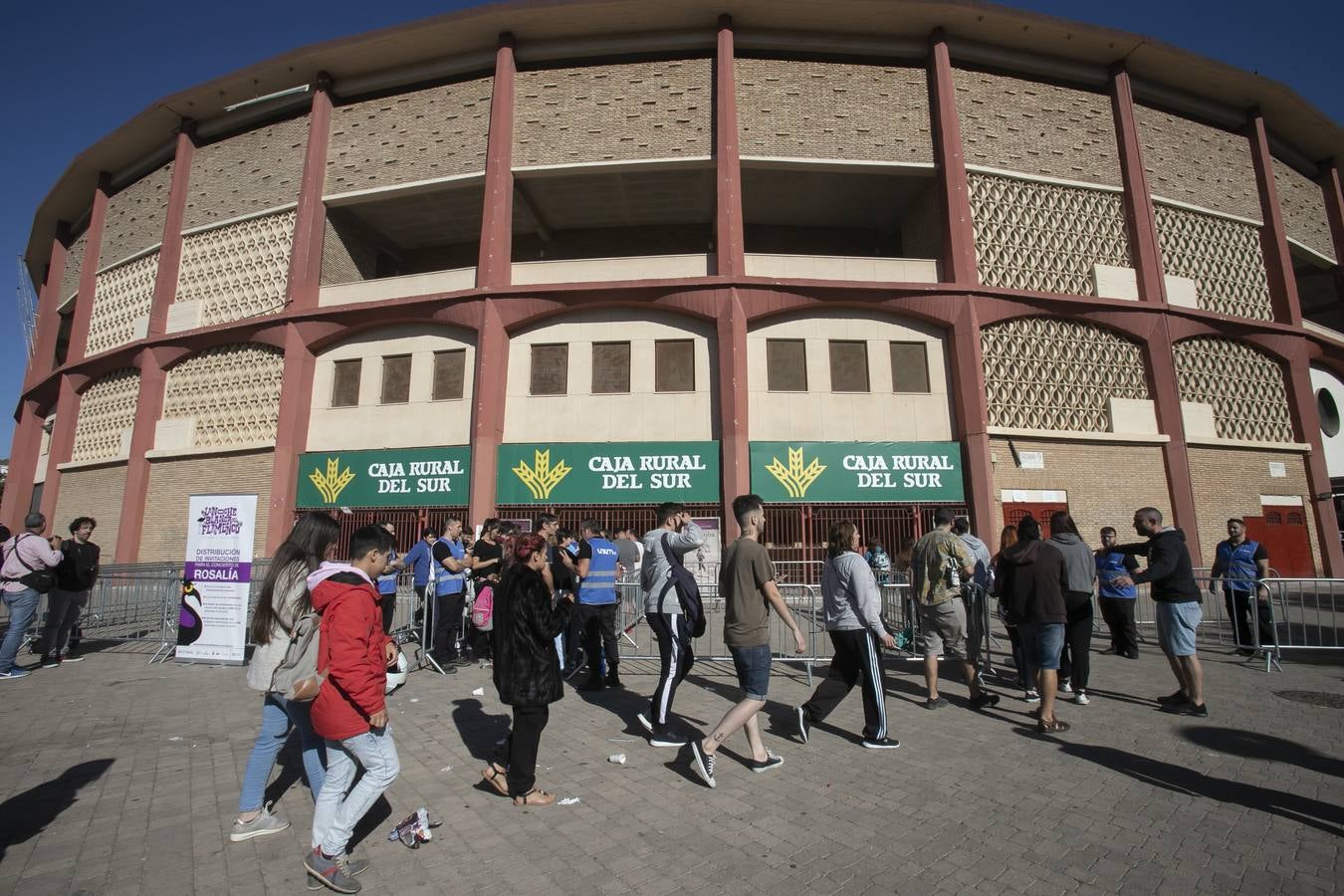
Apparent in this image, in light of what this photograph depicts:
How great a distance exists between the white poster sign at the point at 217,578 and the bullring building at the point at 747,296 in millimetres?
8083

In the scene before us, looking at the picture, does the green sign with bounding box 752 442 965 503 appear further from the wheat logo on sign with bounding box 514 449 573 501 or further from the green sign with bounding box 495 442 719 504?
the wheat logo on sign with bounding box 514 449 573 501

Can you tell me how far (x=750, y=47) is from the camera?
60.1 ft

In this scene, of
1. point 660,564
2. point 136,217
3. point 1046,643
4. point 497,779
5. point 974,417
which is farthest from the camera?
point 136,217

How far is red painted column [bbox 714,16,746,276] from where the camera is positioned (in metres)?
16.7

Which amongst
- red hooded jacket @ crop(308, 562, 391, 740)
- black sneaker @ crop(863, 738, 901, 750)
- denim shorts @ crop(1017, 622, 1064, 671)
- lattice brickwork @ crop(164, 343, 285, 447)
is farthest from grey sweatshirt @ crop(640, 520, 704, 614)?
lattice brickwork @ crop(164, 343, 285, 447)

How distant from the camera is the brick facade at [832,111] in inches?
696

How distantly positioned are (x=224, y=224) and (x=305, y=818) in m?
22.4

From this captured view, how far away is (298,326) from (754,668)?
60.9 ft

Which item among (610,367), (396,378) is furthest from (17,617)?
(610,367)

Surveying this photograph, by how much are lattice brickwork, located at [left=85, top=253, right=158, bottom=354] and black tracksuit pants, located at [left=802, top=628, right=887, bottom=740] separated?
2508 cm

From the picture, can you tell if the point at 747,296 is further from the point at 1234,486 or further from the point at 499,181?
the point at 1234,486

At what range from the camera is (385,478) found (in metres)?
17.2

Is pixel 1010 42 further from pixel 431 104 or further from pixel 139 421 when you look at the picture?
pixel 139 421

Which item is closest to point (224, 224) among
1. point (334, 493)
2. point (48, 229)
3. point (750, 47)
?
point (334, 493)
